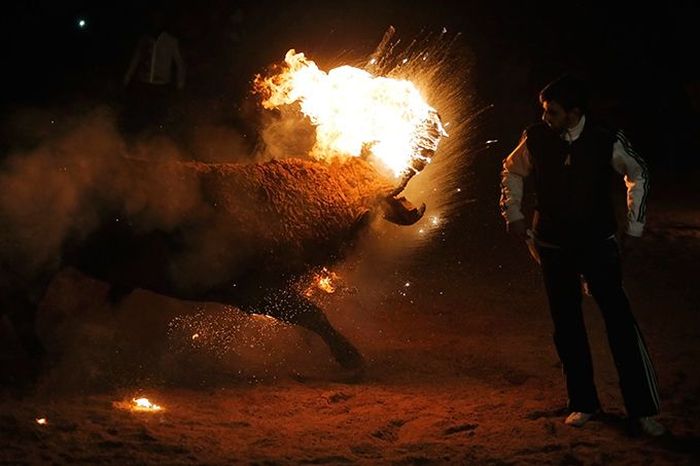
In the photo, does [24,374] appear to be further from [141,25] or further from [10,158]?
[141,25]

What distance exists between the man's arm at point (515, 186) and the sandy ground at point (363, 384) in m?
1.23

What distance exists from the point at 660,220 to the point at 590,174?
838 cm

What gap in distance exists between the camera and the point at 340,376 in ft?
20.6

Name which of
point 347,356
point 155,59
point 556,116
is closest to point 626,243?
point 556,116

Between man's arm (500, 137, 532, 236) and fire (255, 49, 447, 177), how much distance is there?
1510 mm

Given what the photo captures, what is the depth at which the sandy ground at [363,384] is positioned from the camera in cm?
463

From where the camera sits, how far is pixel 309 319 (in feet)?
20.8

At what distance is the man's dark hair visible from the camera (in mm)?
4770

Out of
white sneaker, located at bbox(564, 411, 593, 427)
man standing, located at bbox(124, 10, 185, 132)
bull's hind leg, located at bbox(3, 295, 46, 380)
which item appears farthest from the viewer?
man standing, located at bbox(124, 10, 185, 132)

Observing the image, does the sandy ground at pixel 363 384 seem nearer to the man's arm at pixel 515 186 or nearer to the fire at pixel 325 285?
the fire at pixel 325 285

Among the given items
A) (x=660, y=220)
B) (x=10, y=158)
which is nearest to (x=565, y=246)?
(x=10, y=158)

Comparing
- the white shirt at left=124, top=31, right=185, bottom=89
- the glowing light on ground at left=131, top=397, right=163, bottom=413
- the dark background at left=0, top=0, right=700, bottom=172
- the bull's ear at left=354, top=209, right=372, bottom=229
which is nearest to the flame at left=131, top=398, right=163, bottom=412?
the glowing light on ground at left=131, top=397, right=163, bottom=413

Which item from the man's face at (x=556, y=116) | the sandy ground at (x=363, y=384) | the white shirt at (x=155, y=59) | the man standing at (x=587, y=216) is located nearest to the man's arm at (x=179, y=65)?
the white shirt at (x=155, y=59)

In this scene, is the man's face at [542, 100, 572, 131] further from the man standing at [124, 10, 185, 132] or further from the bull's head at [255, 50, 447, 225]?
the man standing at [124, 10, 185, 132]
